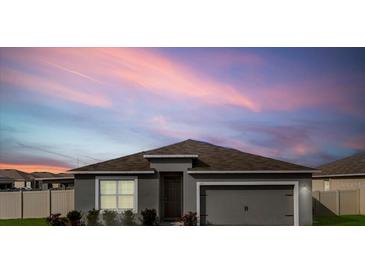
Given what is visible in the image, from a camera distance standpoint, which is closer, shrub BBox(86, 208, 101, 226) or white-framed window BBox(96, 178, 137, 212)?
shrub BBox(86, 208, 101, 226)

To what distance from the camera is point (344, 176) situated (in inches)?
886

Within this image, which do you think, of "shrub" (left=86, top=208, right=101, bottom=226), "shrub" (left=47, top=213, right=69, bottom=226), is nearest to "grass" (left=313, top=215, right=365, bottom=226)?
"shrub" (left=86, top=208, right=101, bottom=226)

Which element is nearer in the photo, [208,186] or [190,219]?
[190,219]

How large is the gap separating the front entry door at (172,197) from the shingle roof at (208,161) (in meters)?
0.86

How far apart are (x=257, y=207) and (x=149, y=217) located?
11.2ft

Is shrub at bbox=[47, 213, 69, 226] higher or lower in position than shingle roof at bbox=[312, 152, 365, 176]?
lower

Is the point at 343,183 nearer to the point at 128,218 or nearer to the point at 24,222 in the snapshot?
the point at 128,218

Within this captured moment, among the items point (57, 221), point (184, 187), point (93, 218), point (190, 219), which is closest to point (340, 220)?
point (190, 219)

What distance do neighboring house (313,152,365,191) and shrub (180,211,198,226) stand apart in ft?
21.9

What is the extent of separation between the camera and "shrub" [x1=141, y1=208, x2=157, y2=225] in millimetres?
16641

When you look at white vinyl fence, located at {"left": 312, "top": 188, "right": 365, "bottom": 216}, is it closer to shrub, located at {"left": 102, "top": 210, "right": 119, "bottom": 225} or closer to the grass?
the grass
